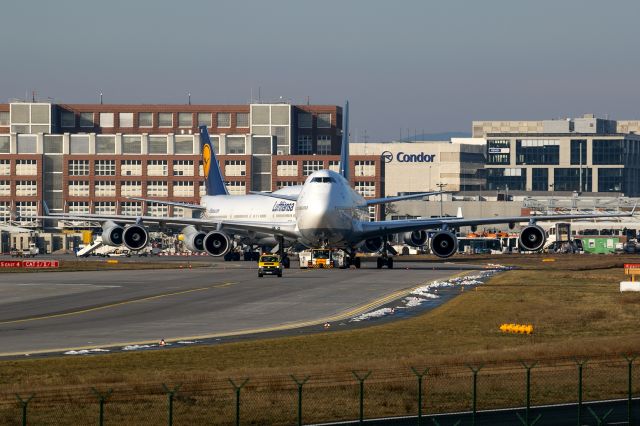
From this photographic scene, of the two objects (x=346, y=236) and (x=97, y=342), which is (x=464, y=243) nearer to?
(x=346, y=236)

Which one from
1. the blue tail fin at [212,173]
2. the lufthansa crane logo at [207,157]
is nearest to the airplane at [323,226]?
the blue tail fin at [212,173]

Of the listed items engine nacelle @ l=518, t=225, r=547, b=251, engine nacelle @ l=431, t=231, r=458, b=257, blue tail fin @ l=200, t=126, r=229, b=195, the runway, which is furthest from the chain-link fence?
blue tail fin @ l=200, t=126, r=229, b=195

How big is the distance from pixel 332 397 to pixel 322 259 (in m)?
70.4

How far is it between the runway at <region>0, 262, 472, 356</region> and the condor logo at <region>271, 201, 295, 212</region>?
480 inches

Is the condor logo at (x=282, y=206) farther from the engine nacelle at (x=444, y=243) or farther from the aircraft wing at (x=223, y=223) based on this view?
the engine nacelle at (x=444, y=243)

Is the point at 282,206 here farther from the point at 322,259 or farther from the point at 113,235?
the point at 113,235

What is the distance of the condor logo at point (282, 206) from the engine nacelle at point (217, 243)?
8.87 meters

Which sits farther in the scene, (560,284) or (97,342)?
(560,284)

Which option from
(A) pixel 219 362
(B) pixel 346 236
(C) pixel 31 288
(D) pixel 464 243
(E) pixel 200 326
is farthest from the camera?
(D) pixel 464 243

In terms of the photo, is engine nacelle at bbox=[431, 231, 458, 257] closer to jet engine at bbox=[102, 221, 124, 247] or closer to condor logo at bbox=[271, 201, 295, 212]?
condor logo at bbox=[271, 201, 295, 212]

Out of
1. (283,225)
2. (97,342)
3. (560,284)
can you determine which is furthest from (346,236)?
(97,342)

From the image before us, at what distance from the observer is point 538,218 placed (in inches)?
3991

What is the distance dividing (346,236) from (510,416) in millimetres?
67121

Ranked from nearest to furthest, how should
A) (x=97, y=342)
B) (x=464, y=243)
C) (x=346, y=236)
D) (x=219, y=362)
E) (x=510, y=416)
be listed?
1. (x=510, y=416)
2. (x=219, y=362)
3. (x=97, y=342)
4. (x=346, y=236)
5. (x=464, y=243)
